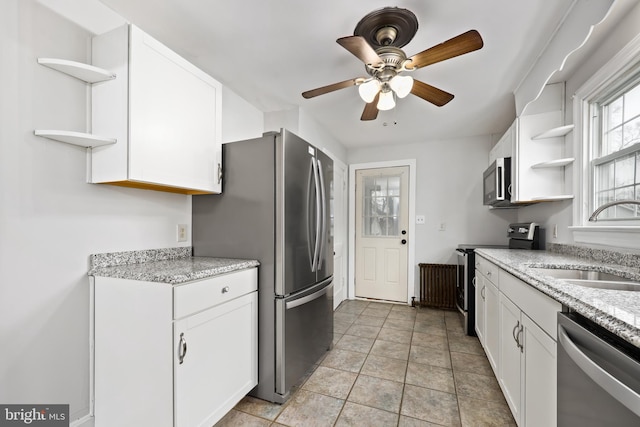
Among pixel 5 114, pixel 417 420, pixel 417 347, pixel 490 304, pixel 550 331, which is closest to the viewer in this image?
pixel 550 331

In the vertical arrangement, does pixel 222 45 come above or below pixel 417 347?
above

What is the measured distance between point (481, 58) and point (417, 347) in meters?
2.47

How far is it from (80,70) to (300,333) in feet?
6.43

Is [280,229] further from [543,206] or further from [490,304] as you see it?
[543,206]

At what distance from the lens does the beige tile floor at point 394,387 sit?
66.2 inches

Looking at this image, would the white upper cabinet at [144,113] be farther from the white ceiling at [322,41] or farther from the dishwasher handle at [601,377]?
the dishwasher handle at [601,377]

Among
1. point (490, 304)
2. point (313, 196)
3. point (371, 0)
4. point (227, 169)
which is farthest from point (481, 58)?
point (227, 169)

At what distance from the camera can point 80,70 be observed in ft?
4.49

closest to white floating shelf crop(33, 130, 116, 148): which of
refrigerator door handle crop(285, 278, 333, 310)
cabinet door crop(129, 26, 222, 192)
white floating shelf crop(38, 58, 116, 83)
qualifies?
cabinet door crop(129, 26, 222, 192)

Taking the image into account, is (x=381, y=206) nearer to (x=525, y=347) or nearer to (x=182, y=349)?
(x=525, y=347)

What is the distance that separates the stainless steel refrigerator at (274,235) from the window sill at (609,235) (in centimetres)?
181

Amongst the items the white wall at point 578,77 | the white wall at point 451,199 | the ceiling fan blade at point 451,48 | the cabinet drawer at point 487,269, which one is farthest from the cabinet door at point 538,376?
the white wall at point 451,199

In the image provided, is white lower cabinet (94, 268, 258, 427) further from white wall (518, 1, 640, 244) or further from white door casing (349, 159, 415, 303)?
white door casing (349, 159, 415, 303)

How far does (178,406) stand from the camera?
129cm
